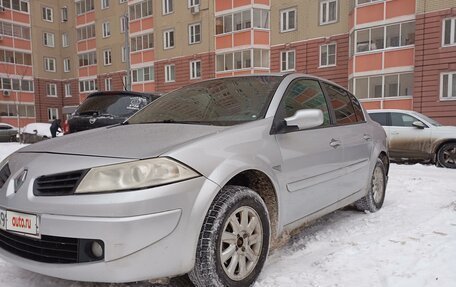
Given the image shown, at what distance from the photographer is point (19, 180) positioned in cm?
229

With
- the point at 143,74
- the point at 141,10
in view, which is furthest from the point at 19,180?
the point at 141,10

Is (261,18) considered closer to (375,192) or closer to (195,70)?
(195,70)

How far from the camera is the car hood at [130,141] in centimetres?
225

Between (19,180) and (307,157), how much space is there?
2.05 metres

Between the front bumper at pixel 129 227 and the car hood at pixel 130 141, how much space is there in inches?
10.9

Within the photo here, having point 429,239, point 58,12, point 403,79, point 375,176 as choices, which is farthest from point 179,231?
point 58,12

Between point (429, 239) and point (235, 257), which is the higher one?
point (235, 257)

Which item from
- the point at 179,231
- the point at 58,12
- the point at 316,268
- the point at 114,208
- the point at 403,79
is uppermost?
the point at 58,12

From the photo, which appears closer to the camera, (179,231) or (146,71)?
(179,231)

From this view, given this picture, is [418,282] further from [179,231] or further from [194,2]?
[194,2]

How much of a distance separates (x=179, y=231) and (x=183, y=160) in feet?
1.32

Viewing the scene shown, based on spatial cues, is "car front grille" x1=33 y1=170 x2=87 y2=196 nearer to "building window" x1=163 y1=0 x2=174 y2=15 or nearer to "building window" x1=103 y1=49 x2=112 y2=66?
"building window" x1=163 y1=0 x2=174 y2=15

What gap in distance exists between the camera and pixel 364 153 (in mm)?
4102

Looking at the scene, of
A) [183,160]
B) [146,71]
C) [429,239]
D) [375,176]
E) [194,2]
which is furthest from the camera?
[146,71]
